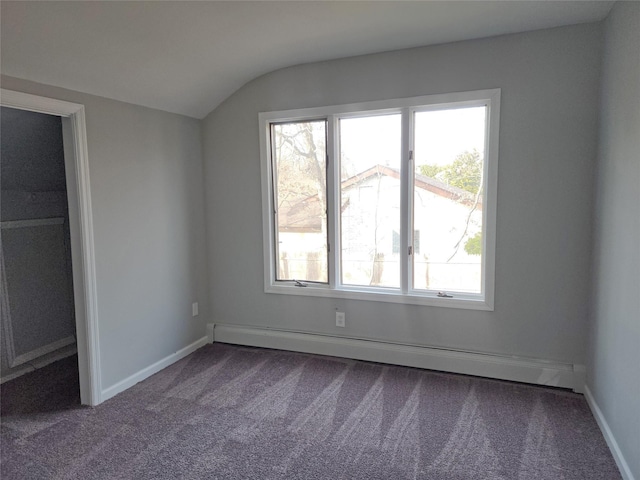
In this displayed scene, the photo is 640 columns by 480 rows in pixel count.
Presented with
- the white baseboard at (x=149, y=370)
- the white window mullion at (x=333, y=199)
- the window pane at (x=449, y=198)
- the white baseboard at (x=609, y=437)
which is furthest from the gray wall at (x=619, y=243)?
the white baseboard at (x=149, y=370)

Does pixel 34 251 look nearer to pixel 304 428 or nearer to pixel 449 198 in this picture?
pixel 304 428

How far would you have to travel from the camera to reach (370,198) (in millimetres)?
3238

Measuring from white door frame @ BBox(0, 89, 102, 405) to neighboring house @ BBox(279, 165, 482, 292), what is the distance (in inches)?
60.3

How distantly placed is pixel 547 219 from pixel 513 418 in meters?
1.32

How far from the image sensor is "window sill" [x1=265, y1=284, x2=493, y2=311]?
295 centimetres

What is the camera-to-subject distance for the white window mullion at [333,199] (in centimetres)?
326

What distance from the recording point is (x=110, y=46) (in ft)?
7.50

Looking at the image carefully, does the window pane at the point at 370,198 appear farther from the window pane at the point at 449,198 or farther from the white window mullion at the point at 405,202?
the window pane at the point at 449,198

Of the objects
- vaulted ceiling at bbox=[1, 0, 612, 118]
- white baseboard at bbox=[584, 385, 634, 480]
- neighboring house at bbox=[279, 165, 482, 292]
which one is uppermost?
vaulted ceiling at bbox=[1, 0, 612, 118]

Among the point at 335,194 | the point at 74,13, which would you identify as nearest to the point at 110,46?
the point at 74,13

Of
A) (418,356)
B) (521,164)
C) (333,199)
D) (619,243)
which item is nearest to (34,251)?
(333,199)

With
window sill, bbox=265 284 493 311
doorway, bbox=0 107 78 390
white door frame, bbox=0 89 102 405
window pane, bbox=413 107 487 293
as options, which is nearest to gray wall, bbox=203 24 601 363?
window sill, bbox=265 284 493 311

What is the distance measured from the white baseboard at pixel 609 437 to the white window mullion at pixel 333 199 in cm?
192

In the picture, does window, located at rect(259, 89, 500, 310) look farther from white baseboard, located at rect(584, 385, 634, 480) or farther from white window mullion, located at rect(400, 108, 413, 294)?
white baseboard, located at rect(584, 385, 634, 480)
